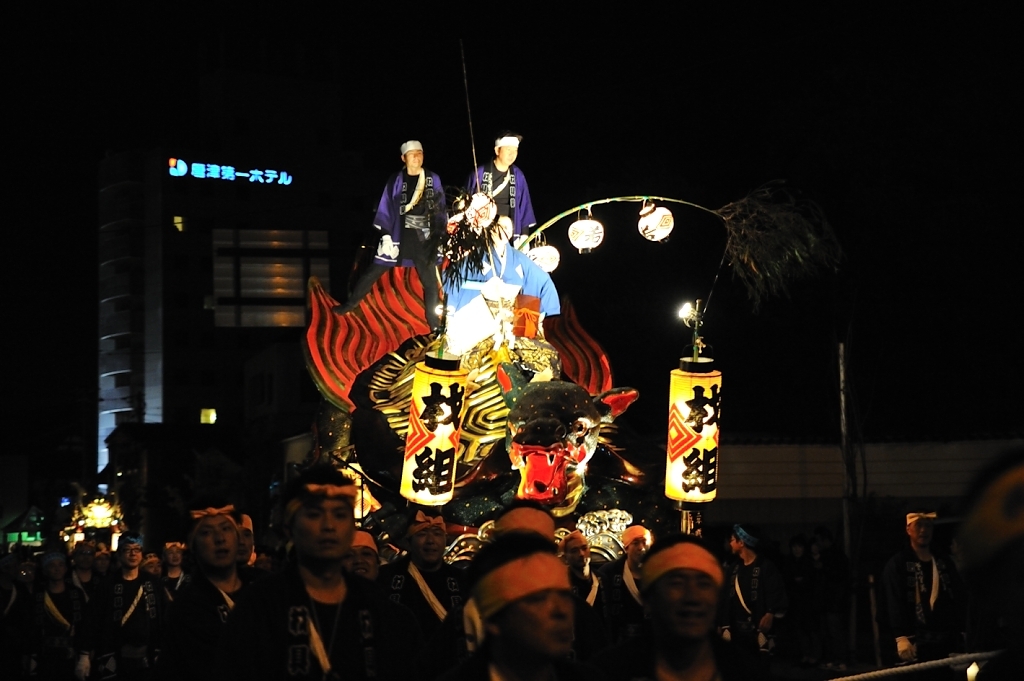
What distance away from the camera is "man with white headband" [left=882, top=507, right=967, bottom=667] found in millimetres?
9500

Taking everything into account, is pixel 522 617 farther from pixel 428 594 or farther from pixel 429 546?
pixel 429 546

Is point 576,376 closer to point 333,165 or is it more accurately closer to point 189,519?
point 189,519

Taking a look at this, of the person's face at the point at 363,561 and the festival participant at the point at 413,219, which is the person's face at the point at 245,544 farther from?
the festival participant at the point at 413,219

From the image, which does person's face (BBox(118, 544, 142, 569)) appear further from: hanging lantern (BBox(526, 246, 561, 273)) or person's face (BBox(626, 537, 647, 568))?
hanging lantern (BBox(526, 246, 561, 273))

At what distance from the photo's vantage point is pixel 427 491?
1383 centimetres

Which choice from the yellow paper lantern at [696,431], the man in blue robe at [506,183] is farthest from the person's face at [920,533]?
the man in blue robe at [506,183]

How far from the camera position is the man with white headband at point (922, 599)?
31.2 feet

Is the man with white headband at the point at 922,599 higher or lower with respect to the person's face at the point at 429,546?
lower

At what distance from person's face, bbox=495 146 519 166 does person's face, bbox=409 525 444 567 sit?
7.21 meters

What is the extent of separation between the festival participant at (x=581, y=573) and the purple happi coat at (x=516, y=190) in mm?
6068

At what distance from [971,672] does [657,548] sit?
432 cm

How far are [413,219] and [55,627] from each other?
570 centimetres

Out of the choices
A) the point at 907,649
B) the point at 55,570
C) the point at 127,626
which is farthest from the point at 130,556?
the point at 907,649

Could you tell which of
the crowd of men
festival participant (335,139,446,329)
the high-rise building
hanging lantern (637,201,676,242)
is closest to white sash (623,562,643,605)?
the crowd of men
